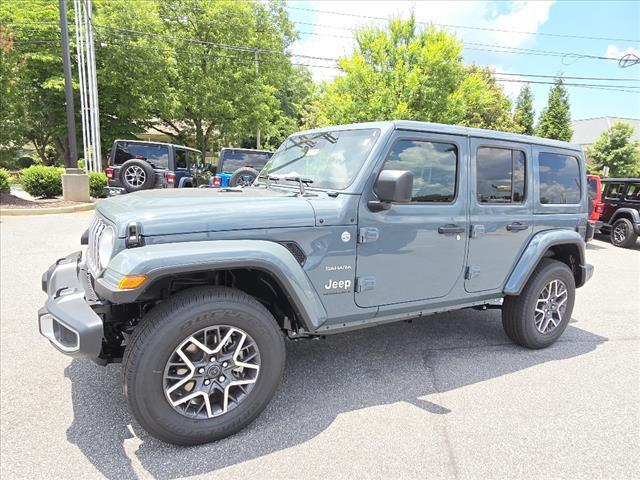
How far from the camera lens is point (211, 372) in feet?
8.41

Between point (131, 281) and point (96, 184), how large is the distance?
14406 mm

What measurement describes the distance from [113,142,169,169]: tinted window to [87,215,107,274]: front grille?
379 inches

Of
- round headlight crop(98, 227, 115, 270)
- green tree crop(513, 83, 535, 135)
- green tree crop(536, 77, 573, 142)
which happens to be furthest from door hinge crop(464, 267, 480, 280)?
green tree crop(513, 83, 535, 135)

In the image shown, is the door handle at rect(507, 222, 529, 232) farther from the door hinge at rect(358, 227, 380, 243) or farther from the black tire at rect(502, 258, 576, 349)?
the door hinge at rect(358, 227, 380, 243)

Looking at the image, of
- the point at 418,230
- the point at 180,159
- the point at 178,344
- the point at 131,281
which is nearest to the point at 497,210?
the point at 418,230

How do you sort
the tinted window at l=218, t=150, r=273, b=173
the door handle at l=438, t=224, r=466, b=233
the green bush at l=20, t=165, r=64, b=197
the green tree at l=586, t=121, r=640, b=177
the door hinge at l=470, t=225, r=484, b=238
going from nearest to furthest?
the door handle at l=438, t=224, r=466, b=233 → the door hinge at l=470, t=225, r=484, b=238 → the tinted window at l=218, t=150, r=273, b=173 → the green bush at l=20, t=165, r=64, b=197 → the green tree at l=586, t=121, r=640, b=177

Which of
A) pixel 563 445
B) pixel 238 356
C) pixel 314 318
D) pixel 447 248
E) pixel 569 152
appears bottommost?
pixel 563 445

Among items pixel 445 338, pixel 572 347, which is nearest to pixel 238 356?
pixel 445 338

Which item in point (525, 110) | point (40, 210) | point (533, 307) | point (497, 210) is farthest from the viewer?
point (525, 110)

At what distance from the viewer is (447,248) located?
338cm

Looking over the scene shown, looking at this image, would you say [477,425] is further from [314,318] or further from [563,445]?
[314,318]

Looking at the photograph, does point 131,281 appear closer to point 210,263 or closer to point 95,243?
point 210,263

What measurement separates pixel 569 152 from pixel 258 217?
11.2ft

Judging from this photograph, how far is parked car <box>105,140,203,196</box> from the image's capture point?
1120cm
